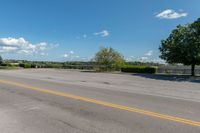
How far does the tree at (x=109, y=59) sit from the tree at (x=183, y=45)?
14.5 m

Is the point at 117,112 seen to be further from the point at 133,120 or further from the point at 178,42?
the point at 178,42

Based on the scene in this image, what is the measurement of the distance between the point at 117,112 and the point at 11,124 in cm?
325

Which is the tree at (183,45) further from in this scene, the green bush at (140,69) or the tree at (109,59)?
the tree at (109,59)

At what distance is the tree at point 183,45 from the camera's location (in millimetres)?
30206

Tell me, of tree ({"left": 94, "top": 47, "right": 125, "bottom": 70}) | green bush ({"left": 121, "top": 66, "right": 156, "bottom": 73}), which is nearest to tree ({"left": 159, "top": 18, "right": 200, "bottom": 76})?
Answer: green bush ({"left": 121, "top": 66, "right": 156, "bottom": 73})

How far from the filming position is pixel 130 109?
861cm

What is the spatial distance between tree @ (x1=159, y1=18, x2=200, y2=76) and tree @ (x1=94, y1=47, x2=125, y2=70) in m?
14.5

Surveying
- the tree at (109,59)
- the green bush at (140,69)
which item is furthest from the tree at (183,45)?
the tree at (109,59)

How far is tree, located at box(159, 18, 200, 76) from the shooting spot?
30.2m

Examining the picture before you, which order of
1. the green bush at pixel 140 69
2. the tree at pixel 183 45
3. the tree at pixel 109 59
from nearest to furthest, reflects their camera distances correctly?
the tree at pixel 183 45 → the green bush at pixel 140 69 → the tree at pixel 109 59

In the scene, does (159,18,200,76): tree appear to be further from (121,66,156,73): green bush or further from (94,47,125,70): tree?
(94,47,125,70): tree

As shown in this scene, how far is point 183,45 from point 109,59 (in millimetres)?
18629

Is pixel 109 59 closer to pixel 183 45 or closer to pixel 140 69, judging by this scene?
pixel 140 69

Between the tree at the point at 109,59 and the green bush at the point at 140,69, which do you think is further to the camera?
the tree at the point at 109,59
